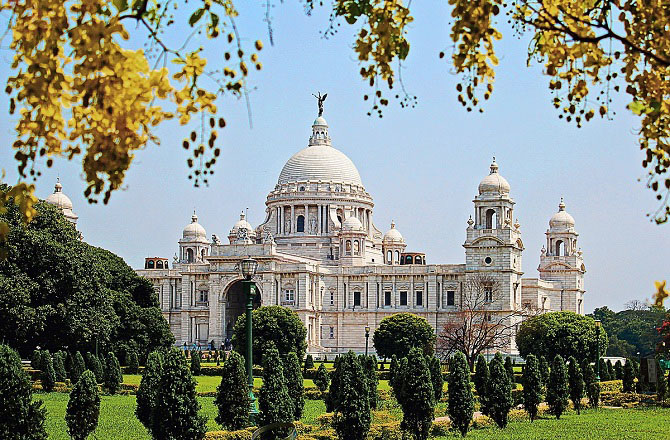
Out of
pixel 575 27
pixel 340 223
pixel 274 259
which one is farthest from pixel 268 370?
pixel 340 223

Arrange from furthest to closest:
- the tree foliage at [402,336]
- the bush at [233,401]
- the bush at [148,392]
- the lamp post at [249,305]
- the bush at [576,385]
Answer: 1. the tree foliage at [402,336]
2. the bush at [576,385]
3. the bush at [233,401]
4. the bush at [148,392]
5. the lamp post at [249,305]

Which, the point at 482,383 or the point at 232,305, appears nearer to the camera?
the point at 482,383

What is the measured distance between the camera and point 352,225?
3418 inches

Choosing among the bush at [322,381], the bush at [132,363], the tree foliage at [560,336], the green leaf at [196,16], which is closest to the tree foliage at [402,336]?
the tree foliage at [560,336]

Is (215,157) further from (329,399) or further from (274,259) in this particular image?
(274,259)

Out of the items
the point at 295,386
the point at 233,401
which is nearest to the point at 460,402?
the point at 295,386

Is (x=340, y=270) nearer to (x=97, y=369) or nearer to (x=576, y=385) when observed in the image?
(x=97, y=369)

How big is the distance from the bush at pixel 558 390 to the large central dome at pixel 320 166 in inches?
2462

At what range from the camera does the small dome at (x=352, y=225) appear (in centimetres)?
8675

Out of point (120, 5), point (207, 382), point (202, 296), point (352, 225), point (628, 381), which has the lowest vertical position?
point (207, 382)

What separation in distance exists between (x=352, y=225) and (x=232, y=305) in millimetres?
11462

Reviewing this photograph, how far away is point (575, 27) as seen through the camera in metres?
6.88

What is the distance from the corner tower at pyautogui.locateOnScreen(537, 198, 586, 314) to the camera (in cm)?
8750

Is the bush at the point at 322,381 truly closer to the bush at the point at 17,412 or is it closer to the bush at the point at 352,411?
the bush at the point at 352,411
